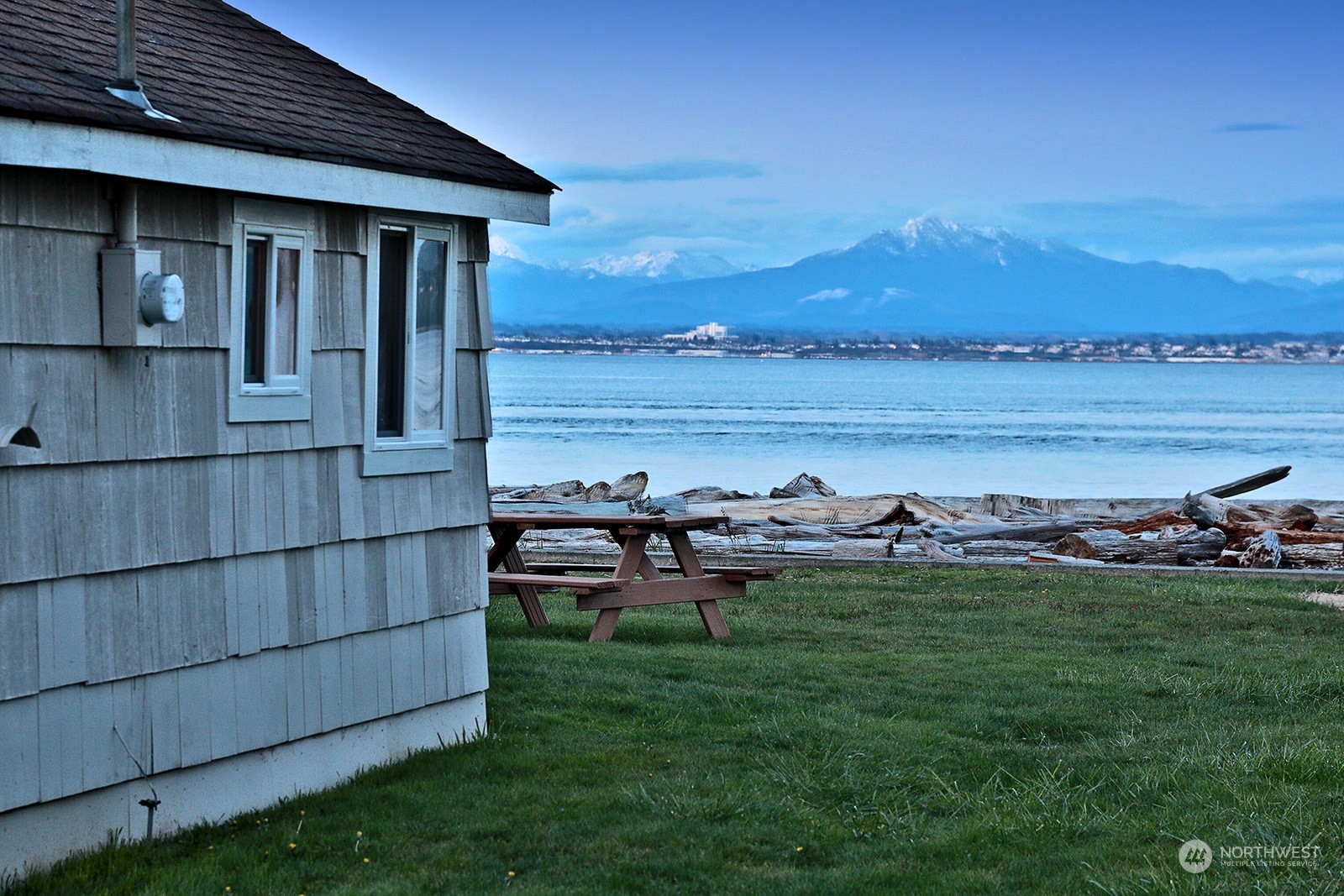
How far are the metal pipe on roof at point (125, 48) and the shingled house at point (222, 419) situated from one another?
0.01m

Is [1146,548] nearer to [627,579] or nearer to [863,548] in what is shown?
[863,548]

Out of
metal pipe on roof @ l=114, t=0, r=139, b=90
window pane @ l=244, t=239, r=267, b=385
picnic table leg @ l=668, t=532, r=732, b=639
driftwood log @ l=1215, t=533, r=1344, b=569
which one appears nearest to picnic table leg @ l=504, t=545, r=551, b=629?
picnic table leg @ l=668, t=532, r=732, b=639

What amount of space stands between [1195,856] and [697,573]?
6214mm

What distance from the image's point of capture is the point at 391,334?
7.36 m

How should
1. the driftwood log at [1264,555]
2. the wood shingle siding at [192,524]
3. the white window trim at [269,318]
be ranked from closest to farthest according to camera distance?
the wood shingle siding at [192,524] < the white window trim at [269,318] < the driftwood log at [1264,555]

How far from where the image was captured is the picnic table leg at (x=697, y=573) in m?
11.7

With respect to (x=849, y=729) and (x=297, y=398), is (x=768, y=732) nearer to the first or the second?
(x=849, y=729)

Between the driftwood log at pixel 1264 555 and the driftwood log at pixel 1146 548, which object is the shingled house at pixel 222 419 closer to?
the driftwood log at pixel 1146 548

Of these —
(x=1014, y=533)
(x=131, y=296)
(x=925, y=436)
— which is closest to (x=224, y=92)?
(x=131, y=296)

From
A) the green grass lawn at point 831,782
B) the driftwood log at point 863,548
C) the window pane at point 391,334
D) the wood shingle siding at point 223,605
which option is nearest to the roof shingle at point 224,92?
the window pane at point 391,334

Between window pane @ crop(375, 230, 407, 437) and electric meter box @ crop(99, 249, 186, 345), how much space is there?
1.64 meters

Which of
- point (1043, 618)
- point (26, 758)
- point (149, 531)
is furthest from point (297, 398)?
point (1043, 618)

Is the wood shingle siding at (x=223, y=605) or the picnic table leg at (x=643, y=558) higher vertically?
the wood shingle siding at (x=223, y=605)

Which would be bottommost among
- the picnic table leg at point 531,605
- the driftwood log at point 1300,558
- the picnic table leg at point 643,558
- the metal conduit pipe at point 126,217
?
the driftwood log at point 1300,558
